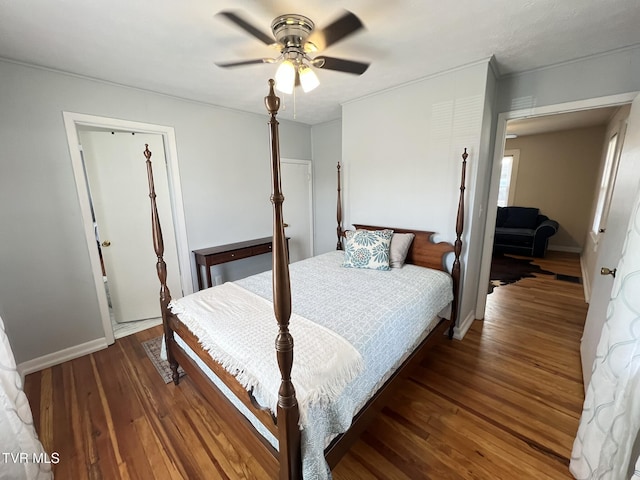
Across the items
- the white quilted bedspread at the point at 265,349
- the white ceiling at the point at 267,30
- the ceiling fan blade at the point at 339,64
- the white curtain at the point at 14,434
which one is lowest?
the white curtain at the point at 14,434

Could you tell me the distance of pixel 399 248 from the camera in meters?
2.57

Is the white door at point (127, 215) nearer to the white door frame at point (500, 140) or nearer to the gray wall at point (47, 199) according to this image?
the gray wall at point (47, 199)

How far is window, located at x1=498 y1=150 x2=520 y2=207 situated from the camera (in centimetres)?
579

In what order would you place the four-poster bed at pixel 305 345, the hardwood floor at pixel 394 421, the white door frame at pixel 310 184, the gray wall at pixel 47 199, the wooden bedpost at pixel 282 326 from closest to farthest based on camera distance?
the wooden bedpost at pixel 282 326 → the four-poster bed at pixel 305 345 → the hardwood floor at pixel 394 421 → the gray wall at pixel 47 199 → the white door frame at pixel 310 184

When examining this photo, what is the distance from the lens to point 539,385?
6.40 ft

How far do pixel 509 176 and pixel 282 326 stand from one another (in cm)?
687

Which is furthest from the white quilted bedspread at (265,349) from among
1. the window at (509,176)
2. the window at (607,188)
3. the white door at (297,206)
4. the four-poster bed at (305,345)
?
the window at (509,176)

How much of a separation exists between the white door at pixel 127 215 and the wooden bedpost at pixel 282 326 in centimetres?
251

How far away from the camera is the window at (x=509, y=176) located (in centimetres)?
579

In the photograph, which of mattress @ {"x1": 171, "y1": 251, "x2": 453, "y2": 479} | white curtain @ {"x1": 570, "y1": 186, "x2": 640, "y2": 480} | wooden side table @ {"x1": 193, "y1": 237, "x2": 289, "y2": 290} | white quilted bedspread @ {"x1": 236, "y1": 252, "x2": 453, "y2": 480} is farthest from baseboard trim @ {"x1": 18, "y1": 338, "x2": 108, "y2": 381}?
white curtain @ {"x1": 570, "y1": 186, "x2": 640, "y2": 480}

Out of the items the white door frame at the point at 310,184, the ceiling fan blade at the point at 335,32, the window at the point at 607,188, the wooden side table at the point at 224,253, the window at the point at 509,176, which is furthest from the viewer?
the window at the point at 509,176

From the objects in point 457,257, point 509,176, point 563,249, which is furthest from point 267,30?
point 563,249

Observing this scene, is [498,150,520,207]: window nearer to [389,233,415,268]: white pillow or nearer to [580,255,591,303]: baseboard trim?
[580,255,591,303]: baseboard trim

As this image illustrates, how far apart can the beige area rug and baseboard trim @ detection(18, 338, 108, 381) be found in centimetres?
38
